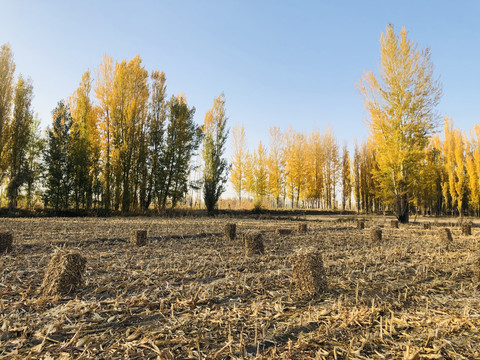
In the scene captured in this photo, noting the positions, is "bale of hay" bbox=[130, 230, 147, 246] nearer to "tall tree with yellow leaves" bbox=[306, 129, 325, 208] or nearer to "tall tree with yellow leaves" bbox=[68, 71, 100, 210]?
"tall tree with yellow leaves" bbox=[68, 71, 100, 210]

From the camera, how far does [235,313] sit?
3078mm

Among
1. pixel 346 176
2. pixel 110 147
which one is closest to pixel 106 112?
pixel 110 147

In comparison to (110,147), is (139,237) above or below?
below

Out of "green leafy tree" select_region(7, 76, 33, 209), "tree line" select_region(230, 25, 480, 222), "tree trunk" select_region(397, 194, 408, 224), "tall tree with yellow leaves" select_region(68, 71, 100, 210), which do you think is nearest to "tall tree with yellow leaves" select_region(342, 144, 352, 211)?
"tree line" select_region(230, 25, 480, 222)

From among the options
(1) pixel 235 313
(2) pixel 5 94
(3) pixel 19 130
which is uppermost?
(2) pixel 5 94

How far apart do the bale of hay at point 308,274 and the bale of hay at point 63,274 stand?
2908 mm

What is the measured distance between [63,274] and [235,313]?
90.8 inches

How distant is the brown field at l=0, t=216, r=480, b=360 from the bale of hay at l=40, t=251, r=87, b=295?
17cm

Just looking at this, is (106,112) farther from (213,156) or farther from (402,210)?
(402,210)

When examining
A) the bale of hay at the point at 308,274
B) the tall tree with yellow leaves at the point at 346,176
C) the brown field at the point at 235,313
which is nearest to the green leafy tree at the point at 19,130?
the brown field at the point at 235,313

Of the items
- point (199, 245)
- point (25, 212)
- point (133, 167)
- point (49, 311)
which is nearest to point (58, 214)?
point (25, 212)

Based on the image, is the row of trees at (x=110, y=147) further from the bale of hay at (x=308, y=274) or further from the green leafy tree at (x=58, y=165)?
the bale of hay at (x=308, y=274)

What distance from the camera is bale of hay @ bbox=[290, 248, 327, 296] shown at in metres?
3.83

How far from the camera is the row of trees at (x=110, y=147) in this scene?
20203 millimetres
